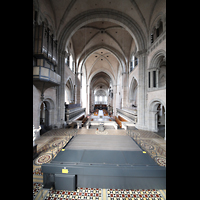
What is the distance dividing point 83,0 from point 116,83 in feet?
45.8

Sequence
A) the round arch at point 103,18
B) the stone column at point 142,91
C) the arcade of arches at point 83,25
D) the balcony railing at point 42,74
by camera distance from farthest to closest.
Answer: the round arch at point 103,18 → the stone column at point 142,91 → the arcade of arches at point 83,25 → the balcony railing at point 42,74

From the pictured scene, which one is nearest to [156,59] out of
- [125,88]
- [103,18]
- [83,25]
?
[103,18]

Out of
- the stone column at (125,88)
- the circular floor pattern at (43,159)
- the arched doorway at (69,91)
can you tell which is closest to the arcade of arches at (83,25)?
the circular floor pattern at (43,159)

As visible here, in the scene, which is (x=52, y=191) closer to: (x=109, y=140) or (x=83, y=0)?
(x=109, y=140)

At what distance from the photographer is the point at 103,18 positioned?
29.2ft

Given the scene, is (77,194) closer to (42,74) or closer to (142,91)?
(42,74)

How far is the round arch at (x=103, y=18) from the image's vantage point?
8703 millimetres

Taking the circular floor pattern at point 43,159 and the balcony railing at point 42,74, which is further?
the balcony railing at point 42,74

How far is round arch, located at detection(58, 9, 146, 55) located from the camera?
8.70m

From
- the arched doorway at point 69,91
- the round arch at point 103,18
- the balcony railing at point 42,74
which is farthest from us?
the arched doorway at point 69,91

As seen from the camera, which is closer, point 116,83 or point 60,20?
point 60,20

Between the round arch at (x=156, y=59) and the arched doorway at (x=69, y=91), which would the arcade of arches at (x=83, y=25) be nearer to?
the round arch at (x=156, y=59)
